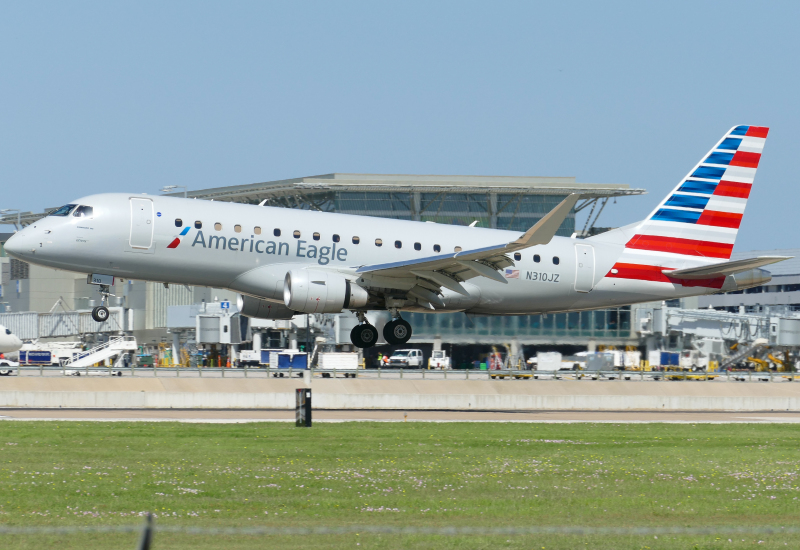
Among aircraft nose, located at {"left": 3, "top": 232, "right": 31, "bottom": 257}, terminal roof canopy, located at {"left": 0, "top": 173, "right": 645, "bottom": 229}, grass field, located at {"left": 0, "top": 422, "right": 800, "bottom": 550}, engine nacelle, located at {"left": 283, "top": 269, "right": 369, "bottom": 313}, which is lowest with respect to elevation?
grass field, located at {"left": 0, "top": 422, "right": 800, "bottom": 550}

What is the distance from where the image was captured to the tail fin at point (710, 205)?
1652 inches

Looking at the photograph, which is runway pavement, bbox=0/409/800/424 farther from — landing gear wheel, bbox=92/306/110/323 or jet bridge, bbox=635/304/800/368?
jet bridge, bbox=635/304/800/368

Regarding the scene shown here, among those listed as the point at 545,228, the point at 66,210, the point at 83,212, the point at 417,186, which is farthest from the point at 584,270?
the point at 417,186

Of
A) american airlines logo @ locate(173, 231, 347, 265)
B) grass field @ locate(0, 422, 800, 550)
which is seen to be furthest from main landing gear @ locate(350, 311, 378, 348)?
grass field @ locate(0, 422, 800, 550)

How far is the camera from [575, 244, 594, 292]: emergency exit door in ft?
132

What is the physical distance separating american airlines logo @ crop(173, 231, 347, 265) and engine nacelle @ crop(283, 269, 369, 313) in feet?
2.09

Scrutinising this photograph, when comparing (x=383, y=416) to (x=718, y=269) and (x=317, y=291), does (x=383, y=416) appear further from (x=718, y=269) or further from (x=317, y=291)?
(x=718, y=269)

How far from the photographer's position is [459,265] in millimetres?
36188

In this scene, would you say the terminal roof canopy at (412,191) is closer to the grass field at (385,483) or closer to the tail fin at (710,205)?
the tail fin at (710,205)

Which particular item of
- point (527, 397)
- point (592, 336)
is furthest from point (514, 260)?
point (592, 336)

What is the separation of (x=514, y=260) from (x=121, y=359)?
205ft

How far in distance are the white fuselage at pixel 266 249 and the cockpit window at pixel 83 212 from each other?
0.35ft

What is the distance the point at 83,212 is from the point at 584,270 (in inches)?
747

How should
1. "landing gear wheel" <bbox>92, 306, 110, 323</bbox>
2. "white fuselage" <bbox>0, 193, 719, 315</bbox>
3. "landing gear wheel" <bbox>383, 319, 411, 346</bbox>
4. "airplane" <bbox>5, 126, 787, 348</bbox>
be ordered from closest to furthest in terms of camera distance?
"white fuselage" <bbox>0, 193, 719, 315</bbox>
"airplane" <bbox>5, 126, 787, 348</bbox>
"landing gear wheel" <bbox>92, 306, 110, 323</bbox>
"landing gear wheel" <bbox>383, 319, 411, 346</bbox>
